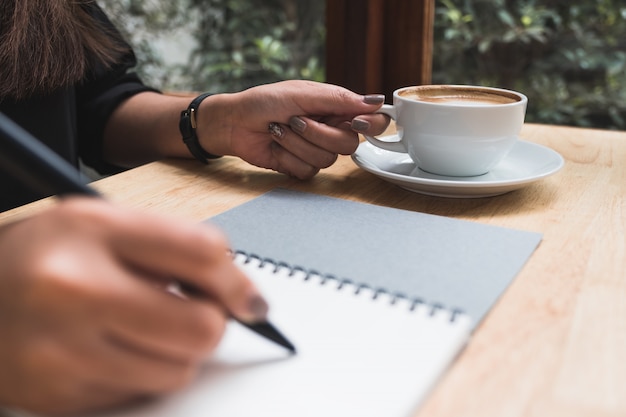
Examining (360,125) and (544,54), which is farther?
(544,54)

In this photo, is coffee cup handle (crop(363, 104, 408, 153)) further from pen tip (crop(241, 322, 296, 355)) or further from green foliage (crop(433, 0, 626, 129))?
green foliage (crop(433, 0, 626, 129))

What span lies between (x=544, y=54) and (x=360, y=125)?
114 centimetres

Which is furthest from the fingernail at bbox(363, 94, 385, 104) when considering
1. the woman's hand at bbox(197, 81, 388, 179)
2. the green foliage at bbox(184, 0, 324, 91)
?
the green foliage at bbox(184, 0, 324, 91)

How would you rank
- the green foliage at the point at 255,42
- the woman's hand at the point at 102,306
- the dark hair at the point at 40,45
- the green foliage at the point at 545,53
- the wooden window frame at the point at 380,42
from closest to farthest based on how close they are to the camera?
1. the woman's hand at the point at 102,306
2. the dark hair at the point at 40,45
3. the wooden window frame at the point at 380,42
4. the green foliage at the point at 545,53
5. the green foliage at the point at 255,42

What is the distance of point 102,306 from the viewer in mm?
317

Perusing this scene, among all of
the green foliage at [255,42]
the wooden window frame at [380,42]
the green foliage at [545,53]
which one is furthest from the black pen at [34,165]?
the green foliage at [255,42]

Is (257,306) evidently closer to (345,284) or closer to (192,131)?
(345,284)

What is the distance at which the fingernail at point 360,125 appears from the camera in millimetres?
771

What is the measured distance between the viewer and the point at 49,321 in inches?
12.5

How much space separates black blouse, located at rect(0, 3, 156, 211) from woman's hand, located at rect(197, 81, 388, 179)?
0.29m

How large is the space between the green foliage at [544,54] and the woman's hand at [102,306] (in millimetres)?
1481

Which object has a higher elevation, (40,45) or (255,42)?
(40,45)

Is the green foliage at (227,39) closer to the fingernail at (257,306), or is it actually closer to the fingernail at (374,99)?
the fingernail at (374,99)

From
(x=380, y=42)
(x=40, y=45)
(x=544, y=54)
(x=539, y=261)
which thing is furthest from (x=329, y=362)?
(x=544, y=54)
